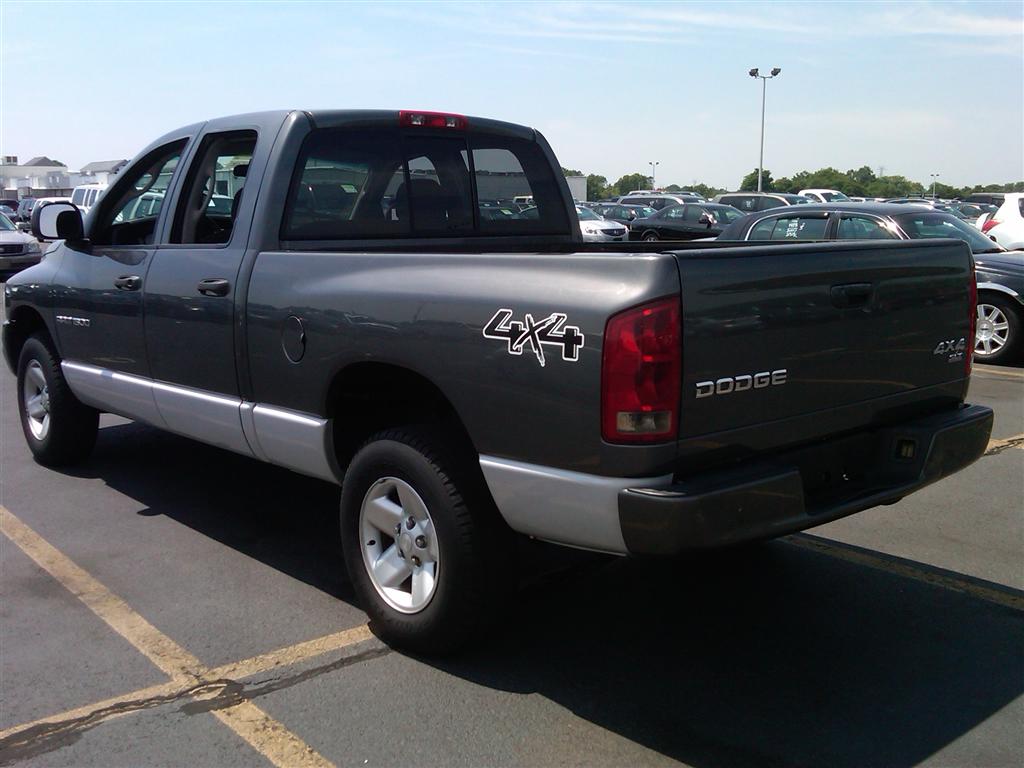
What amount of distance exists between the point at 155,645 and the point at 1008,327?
939 cm

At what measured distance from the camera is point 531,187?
5.47 meters

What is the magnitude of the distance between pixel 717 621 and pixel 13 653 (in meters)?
2.73

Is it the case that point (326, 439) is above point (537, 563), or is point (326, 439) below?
above

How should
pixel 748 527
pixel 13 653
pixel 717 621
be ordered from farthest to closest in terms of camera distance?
1. pixel 717 621
2. pixel 13 653
3. pixel 748 527

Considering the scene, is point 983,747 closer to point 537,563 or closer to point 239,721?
point 537,563

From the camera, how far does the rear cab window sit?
14.9 feet

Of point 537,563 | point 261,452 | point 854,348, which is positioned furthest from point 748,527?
point 261,452

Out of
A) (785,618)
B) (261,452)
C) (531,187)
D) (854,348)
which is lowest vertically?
(785,618)

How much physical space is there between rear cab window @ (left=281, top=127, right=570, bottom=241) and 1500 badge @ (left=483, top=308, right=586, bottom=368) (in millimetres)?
1566

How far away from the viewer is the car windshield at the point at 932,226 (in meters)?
10.3

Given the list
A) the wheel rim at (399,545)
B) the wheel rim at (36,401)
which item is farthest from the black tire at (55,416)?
the wheel rim at (399,545)

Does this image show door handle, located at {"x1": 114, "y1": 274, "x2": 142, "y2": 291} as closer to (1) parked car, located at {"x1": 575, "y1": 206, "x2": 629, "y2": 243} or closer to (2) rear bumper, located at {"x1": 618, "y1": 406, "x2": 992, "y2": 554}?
(2) rear bumper, located at {"x1": 618, "y1": 406, "x2": 992, "y2": 554}

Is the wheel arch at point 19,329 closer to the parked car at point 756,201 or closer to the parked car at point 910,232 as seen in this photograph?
the parked car at point 910,232

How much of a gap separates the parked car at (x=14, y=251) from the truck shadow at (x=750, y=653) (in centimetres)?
1844
